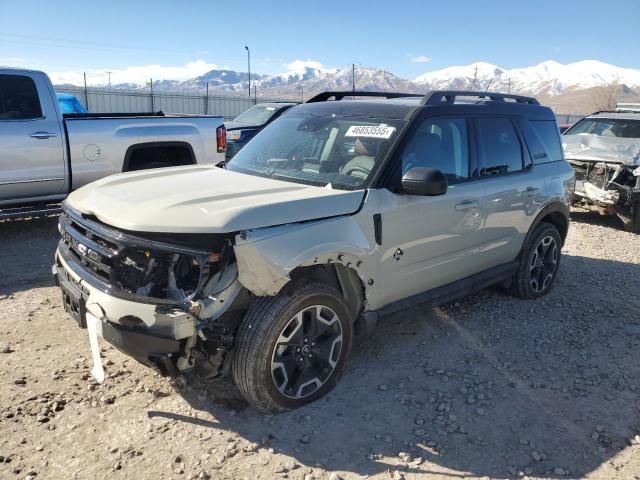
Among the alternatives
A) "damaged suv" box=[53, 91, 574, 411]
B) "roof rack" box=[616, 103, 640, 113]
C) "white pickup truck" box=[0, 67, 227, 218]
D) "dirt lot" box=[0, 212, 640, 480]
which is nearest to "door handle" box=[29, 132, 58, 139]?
"white pickup truck" box=[0, 67, 227, 218]

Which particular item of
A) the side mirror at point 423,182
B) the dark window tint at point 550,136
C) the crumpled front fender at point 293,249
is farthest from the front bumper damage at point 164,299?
the dark window tint at point 550,136

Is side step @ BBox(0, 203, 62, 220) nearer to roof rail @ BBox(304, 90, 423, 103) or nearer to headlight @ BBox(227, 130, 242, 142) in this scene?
roof rail @ BBox(304, 90, 423, 103)

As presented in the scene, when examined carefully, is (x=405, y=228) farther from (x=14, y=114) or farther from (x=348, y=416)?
(x=14, y=114)

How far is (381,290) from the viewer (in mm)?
3564

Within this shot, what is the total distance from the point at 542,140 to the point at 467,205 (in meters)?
1.65

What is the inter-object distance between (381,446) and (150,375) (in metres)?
1.61

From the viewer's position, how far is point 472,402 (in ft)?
11.4

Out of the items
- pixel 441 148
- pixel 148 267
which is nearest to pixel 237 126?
pixel 441 148

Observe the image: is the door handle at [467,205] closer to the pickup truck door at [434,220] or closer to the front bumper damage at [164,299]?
the pickup truck door at [434,220]

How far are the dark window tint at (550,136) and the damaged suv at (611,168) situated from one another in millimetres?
3719

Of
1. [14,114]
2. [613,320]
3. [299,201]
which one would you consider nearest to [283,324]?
[299,201]

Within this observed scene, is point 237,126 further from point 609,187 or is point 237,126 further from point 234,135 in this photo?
point 609,187

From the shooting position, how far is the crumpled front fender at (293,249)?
9.14ft

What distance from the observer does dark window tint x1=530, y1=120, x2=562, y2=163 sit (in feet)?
16.8
